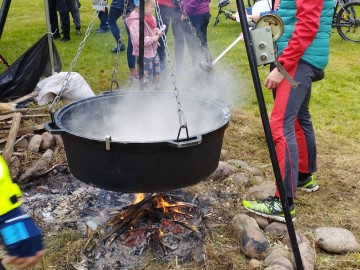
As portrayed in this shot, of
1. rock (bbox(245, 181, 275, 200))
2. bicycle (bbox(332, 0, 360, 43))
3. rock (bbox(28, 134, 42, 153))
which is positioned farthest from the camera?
bicycle (bbox(332, 0, 360, 43))

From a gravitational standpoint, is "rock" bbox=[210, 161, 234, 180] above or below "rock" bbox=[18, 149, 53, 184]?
below

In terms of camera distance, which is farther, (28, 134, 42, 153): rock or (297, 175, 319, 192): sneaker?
(28, 134, 42, 153): rock

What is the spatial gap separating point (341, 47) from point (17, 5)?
1039 centimetres

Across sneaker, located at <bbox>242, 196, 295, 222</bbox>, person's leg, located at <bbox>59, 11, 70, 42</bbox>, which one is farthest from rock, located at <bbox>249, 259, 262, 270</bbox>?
person's leg, located at <bbox>59, 11, 70, 42</bbox>

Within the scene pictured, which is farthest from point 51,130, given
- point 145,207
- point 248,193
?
point 248,193

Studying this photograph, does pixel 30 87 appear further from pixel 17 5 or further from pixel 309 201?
pixel 17 5

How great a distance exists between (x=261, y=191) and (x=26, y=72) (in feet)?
11.8

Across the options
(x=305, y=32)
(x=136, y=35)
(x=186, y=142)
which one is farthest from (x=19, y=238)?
(x=136, y=35)

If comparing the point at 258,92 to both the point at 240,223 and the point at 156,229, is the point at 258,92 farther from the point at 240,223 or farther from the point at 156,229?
the point at 156,229

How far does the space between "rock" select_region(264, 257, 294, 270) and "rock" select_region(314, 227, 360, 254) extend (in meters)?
0.40

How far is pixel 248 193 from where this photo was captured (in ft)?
11.2

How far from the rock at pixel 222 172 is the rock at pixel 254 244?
853mm

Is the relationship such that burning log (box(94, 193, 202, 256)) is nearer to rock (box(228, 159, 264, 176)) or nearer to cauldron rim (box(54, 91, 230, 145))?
cauldron rim (box(54, 91, 230, 145))

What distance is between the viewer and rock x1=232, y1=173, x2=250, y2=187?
3.57 metres
